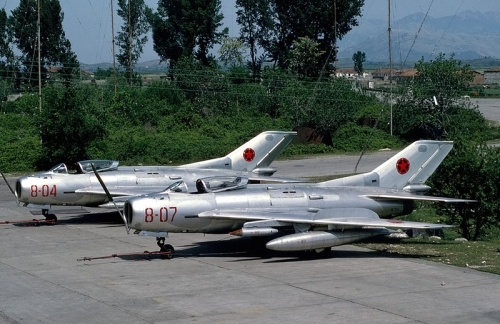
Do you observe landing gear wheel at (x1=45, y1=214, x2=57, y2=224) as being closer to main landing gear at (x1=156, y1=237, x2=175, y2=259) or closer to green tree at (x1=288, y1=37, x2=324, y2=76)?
main landing gear at (x1=156, y1=237, x2=175, y2=259)

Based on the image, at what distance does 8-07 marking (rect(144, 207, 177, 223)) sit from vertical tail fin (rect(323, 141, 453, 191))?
225 inches

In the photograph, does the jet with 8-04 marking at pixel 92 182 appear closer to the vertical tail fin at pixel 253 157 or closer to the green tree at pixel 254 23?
the vertical tail fin at pixel 253 157

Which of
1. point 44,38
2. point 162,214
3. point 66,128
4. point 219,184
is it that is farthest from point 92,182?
point 44,38

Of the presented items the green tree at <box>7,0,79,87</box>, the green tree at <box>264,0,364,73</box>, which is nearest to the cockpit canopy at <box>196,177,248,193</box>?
the green tree at <box>264,0,364,73</box>

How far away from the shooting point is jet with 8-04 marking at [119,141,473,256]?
2041 centimetres

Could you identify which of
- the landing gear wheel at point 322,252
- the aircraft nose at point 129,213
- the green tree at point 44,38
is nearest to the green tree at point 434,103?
the landing gear wheel at point 322,252

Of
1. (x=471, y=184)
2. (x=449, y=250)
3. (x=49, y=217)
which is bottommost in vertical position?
(x=449, y=250)

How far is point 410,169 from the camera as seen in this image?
2425cm

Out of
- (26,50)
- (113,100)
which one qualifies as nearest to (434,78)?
(113,100)

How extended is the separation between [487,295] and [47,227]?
15279mm

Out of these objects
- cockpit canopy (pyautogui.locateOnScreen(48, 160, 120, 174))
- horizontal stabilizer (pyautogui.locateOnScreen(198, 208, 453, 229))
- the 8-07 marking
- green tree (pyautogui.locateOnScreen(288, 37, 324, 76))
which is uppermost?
green tree (pyautogui.locateOnScreen(288, 37, 324, 76))

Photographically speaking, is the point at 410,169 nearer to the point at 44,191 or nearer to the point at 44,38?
the point at 44,191

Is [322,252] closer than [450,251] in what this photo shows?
Yes

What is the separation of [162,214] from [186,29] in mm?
58791
